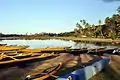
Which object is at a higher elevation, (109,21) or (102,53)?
(109,21)

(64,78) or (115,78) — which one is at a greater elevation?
(64,78)

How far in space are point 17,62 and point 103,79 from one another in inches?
648

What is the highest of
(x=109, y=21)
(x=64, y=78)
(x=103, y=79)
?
(x=109, y=21)

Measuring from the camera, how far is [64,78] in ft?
60.2

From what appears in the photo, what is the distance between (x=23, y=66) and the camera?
1455 inches

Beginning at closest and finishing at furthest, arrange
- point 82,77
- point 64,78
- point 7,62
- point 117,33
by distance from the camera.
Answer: point 64,78, point 82,77, point 7,62, point 117,33

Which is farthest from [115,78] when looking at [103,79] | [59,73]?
[59,73]

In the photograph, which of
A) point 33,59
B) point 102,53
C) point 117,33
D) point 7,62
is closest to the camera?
point 7,62

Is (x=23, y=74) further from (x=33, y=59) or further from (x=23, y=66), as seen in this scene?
(x=33, y=59)

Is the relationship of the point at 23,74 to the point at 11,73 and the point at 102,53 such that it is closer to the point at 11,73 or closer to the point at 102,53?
the point at 11,73

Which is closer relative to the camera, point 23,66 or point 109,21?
point 23,66

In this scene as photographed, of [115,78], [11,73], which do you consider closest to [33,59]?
[11,73]

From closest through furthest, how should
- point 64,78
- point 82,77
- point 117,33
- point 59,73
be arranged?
point 64,78
point 82,77
point 59,73
point 117,33

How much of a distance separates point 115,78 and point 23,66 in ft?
51.6
